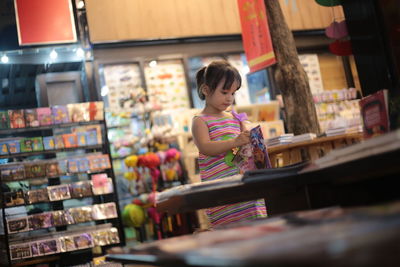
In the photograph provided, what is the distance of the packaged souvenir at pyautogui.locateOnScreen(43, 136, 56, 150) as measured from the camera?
5.79 meters

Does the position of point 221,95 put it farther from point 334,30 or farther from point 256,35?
point 334,30

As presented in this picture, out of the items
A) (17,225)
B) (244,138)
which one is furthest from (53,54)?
(244,138)

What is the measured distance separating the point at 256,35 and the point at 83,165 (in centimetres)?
227

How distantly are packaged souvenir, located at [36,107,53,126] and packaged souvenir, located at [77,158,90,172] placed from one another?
50 cm

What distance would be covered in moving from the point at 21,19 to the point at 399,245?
5.80 m

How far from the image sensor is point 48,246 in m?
5.48

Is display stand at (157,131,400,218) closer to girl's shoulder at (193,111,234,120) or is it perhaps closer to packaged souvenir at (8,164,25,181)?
girl's shoulder at (193,111,234,120)

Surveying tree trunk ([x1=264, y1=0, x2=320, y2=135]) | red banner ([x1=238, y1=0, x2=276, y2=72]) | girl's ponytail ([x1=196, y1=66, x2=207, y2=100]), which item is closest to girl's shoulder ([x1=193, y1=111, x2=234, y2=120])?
girl's ponytail ([x1=196, y1=66, x2=207, y2=100])

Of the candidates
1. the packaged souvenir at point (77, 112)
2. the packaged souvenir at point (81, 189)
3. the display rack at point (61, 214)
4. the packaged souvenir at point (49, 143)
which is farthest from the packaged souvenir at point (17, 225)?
the packaged souvenir at point (77, 112)

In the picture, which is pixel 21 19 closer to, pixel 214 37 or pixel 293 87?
pixel 293 87

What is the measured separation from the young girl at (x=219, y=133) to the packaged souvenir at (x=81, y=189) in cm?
305

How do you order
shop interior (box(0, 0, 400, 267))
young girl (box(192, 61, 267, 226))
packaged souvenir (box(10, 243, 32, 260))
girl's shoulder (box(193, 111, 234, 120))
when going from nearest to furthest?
shop interior (box(0, 0, 400, 267)) < young girl (box(192, 61, 267, 226)) < girl's shoulder (box(193, 111, 234, 120)) < packaged souvenir (box(10, 243, 32, 260))

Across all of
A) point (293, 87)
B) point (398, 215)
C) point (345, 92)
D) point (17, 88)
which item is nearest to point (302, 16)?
point (345, 92)

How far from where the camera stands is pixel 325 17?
10.2 meters
